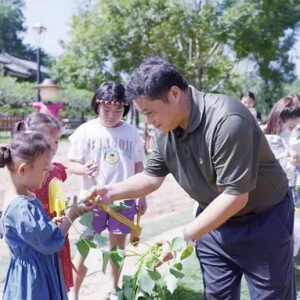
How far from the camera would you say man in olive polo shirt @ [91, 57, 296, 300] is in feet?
6.63

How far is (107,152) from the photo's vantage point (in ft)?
11.6

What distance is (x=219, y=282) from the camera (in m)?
2.47

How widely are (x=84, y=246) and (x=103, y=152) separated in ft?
4.41

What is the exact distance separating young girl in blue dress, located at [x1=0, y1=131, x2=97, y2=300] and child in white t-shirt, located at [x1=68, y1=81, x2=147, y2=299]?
108 cm

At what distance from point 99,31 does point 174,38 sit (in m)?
2.75

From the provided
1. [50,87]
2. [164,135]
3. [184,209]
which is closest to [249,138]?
[164,135]

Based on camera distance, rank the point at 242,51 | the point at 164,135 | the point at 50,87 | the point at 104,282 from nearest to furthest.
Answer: the point at 164,135
the point at 104,282
the point at 50,87
the point at 242,51

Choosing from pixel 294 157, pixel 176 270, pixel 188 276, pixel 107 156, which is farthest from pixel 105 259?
pixel 294 157

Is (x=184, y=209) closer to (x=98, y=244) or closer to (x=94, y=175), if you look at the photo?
(x=94, y=175)

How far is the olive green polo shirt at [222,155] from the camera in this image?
2016mm

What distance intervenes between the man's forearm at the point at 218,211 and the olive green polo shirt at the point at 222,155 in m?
0.03

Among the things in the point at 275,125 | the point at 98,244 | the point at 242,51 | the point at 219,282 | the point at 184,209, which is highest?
the point at 242,51

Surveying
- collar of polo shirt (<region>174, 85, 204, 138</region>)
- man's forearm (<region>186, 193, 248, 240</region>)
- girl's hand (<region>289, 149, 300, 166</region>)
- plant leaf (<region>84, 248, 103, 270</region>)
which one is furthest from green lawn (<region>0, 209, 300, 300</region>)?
collar of polo shirt (<region>174, 85, 204, 138</region>)

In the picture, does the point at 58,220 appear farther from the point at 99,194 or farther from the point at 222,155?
the point at 222,155
